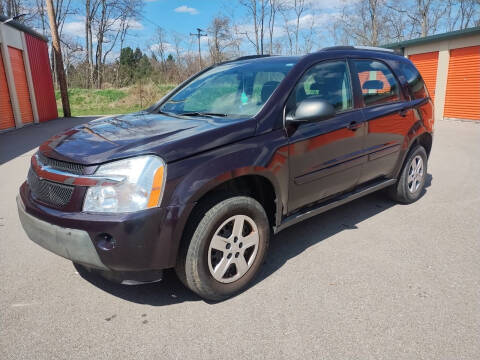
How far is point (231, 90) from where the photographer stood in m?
3.42

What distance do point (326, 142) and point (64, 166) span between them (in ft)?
6.83

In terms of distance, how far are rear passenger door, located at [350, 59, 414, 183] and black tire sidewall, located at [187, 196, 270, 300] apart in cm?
151

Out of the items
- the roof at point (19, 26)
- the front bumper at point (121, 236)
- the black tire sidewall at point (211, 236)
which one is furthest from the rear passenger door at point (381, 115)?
the roof at point (19, 26)

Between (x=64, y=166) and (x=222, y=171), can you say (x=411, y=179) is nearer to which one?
(x=222, y=171)

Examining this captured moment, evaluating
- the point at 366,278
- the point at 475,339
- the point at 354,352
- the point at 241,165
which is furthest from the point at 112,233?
the point at 475,339

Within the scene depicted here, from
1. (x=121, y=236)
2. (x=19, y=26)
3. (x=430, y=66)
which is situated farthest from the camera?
(x=430, y=66)

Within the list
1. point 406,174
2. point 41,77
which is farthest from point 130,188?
point 41,77

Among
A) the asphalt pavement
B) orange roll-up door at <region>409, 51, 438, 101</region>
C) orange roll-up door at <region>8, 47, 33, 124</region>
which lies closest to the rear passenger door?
the asphalt pavement

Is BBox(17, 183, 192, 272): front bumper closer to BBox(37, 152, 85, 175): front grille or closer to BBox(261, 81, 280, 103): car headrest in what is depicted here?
BBox(37, 152, 85, 175): front grille

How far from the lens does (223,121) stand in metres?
2.82

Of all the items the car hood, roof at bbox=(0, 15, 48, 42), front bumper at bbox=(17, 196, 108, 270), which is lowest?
front bumper at bbox=(17, 196, 108, 270)

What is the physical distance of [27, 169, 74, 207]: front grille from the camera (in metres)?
2.38

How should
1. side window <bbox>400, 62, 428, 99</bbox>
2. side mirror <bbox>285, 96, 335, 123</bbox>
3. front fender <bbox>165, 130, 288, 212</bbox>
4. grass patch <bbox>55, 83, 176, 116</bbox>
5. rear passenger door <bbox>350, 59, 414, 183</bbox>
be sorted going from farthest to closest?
grass patch <bbox>55, 83, 176, 116</bbox> → side window <bbox>400, 62, 428, 99</bbox> → rear passenger door <bbox>350, 59, 414, 183</bbox> → side mirror <bbox>285, 96, 335, 123</bbox> → front fender <bbox>165, 130, 288, 212</bbox>

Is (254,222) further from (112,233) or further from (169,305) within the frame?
(112,233)
